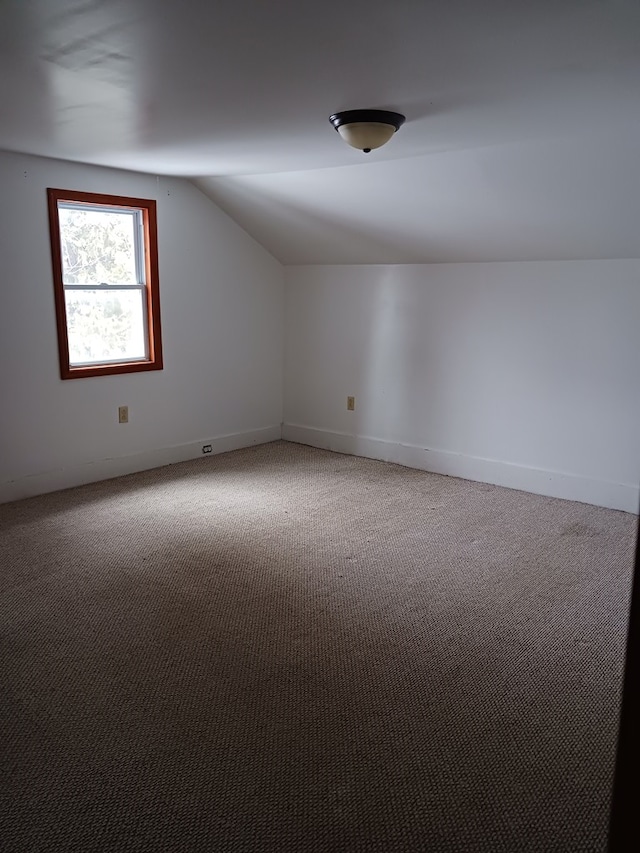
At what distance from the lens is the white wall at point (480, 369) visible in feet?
13.0

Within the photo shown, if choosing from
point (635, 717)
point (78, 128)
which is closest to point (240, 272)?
point (78, 128)

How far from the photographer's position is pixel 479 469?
4.59 meters

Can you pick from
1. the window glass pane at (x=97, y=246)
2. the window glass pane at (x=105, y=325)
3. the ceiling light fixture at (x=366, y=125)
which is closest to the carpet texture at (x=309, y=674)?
the window glass pane at (x=105, y=325)

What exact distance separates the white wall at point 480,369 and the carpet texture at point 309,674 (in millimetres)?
470

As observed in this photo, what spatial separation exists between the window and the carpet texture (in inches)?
40.5

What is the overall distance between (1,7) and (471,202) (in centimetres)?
268

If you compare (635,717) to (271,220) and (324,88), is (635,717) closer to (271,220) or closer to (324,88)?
(324,88)

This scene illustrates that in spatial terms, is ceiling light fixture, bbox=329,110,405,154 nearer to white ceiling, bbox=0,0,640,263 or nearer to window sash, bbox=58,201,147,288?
white ceiling, bbox=0,0,640,263

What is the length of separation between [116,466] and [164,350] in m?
0.88

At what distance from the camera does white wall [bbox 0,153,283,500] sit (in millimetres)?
3865

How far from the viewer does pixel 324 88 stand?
7.30 ft

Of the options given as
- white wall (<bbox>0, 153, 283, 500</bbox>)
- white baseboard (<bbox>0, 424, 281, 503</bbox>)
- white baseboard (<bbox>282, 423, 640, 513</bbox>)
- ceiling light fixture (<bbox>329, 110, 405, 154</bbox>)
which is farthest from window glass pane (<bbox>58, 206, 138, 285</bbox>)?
ceiling light fixture (<bbox>329, 110, 405, 154</bbox>)

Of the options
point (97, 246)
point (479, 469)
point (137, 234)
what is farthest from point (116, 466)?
point (479, 469)

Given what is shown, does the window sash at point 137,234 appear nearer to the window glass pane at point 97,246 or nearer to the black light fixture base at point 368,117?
the window glass pane at point 97,246
